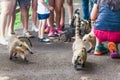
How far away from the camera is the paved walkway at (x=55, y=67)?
4.23m

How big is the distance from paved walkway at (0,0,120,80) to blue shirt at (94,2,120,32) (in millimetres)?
485

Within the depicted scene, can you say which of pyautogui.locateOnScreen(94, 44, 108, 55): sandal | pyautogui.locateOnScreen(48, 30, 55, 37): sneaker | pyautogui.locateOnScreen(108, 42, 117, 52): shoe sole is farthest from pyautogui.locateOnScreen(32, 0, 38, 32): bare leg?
pyautogui.locateOnScreen(108, 42, 117, 52): shoe sole

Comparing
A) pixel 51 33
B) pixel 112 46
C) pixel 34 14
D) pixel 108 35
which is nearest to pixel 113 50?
pixel 112 46

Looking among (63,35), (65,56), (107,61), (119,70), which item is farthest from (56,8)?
(119,70)

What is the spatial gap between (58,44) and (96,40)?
101cm

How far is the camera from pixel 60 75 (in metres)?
4.28

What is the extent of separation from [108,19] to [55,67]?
1.11 metres

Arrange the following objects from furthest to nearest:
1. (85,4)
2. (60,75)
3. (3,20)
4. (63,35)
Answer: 1. (85,4)
2. (63,35)
3. (3,20)
4. (60,75)

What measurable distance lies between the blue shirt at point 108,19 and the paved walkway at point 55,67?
1.59 ft

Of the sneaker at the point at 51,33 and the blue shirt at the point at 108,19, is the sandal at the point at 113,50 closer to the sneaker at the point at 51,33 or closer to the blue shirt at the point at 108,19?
the blue shirt at the point at 108,19

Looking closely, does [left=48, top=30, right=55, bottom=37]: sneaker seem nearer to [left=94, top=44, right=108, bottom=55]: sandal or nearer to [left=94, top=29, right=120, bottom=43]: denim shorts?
[left=94, top=44, right=108, bottom=55]: sandal

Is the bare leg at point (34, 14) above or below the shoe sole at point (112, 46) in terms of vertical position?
above

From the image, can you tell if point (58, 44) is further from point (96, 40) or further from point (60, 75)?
point (60, 75)

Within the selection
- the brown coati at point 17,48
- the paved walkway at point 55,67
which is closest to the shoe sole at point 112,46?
the paved walkway at point 55,67
